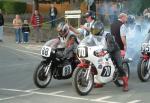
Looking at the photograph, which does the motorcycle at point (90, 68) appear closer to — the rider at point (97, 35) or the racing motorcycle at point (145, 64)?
the rider at point (97, 35)

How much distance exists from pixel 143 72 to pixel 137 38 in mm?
2778

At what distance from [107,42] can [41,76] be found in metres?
1.78

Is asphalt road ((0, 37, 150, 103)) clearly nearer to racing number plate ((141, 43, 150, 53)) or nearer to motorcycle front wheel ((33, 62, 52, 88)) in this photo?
motorcycle front wheel ((33, 62, 52, 88))

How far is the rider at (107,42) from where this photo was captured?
11.5 metres

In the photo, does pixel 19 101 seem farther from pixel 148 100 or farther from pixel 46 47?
pixel 148 100

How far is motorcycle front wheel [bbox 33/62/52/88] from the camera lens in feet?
39.2

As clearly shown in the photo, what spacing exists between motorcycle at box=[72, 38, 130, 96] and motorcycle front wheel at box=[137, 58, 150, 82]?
156 centimetres

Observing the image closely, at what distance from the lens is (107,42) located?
11.6 metres

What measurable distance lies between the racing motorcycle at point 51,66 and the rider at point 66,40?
4.3 inches

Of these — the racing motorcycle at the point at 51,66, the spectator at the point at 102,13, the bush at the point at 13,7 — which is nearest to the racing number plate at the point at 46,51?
the racing motorcycle at the point at 51,66

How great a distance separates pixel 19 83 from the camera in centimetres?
1301

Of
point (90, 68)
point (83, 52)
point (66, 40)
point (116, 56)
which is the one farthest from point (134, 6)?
point (83, 52)

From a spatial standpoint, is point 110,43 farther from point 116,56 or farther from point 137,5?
point 137,5

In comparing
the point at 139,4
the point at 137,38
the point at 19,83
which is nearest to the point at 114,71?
the point at 19,83
